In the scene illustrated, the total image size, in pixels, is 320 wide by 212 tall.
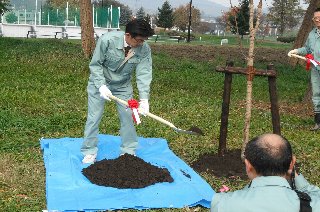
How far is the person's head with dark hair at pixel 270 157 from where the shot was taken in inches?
104

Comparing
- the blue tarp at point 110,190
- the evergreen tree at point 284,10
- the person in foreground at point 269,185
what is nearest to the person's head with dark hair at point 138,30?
the blue tarp at point 110,190

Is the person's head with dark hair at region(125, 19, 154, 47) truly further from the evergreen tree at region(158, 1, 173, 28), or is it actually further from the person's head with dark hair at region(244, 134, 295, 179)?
the evergreen tree at region(158, 1, 173, 28)

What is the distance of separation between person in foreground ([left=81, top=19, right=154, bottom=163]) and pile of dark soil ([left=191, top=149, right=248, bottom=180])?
85cm

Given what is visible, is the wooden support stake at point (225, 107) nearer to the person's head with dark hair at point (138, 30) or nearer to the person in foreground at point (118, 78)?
the person in foreground at point (118, 78)

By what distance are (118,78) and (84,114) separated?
3038 millimetres

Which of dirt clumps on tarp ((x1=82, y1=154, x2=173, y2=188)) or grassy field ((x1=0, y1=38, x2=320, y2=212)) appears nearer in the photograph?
dirt clumps on tarp ((x1=82, y1=154, x2=173, y2=188))

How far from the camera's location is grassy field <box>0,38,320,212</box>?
5.73m

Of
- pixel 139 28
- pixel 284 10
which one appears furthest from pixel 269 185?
pixel 284 10

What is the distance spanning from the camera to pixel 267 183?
2.54 m

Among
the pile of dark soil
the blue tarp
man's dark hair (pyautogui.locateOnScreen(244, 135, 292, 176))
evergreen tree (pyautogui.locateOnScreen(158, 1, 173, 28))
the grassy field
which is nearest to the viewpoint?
man's dark hair (pyautogui.locateOnScreen(244, 135, 292, 176))

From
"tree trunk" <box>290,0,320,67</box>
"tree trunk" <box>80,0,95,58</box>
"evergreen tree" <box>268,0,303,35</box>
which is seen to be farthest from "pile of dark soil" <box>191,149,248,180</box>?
"evergreen tree" <box>268,0,303,35</box>

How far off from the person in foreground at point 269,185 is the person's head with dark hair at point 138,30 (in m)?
2.96

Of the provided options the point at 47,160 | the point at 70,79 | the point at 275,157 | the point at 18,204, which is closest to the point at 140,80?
the point at 47,160

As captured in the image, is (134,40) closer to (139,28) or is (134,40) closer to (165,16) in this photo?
(139,28)
